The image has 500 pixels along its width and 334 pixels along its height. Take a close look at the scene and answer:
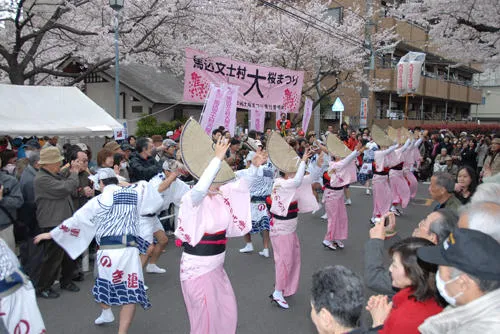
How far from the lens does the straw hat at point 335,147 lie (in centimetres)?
674

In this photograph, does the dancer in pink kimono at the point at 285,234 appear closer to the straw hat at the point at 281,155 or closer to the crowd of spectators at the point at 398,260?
the straw hat at the point at 281,155

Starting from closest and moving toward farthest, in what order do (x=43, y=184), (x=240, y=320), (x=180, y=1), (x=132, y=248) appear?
(x=132, y=248) < (x=240, y=320) < (x=43, y=184) < (x=180, y=1)

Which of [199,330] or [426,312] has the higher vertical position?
[426,312]

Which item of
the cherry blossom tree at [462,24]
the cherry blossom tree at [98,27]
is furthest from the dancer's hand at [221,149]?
the cherry blossom tree at [98,27]

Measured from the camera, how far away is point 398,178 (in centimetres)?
873

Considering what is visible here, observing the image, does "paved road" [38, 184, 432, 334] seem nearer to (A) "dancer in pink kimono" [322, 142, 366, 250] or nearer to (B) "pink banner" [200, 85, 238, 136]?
(A) "dancer in pink kimono" [322, 142, 366, 250]

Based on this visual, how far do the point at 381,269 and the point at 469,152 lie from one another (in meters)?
12.9

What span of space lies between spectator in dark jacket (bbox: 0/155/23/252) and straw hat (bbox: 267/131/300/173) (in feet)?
9.08

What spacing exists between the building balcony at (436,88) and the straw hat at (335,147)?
59.5 feet

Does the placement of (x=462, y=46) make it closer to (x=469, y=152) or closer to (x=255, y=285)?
(x=469, y=152)

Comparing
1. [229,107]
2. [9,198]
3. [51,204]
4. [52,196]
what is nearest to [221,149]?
[9,198]

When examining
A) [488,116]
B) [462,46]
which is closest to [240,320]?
[462,46]

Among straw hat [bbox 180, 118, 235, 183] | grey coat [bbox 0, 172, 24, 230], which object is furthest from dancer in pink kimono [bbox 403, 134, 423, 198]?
grey coat [bbox 0, 172, 24, 230]

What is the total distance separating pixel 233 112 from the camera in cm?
907
